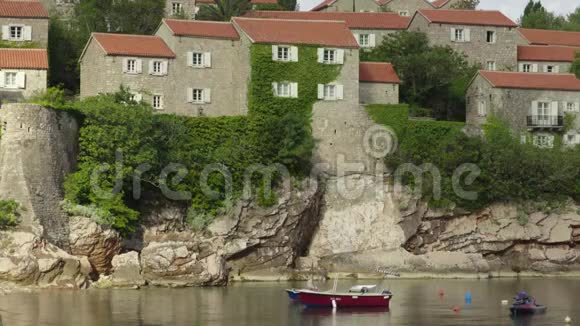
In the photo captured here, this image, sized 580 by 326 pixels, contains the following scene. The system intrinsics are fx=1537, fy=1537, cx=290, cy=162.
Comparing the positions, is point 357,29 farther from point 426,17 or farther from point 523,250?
point 523,250

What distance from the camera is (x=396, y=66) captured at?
93.8 meters

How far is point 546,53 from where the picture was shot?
102750 millimetres

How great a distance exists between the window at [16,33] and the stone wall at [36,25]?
296 millimetres

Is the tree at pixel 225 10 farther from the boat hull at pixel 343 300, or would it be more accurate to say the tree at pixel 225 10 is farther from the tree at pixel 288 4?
the boat hull at pixel 343 300

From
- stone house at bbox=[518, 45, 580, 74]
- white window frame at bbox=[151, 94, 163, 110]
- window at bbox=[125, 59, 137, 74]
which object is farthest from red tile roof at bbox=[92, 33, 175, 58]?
stone house at bbox=[518, 45, 580, 74]

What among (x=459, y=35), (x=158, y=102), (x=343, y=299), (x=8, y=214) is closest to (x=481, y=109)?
(x=459, y=35)

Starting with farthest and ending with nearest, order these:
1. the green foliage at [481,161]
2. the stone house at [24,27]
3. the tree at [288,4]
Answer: the tree at [288,4] < the stone house at [24,27] < the green foliage at [481,161]

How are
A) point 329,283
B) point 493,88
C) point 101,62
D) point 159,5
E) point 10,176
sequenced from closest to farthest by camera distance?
point 10,176
point 329,283
point 101,62
point 493,88
point 159,5

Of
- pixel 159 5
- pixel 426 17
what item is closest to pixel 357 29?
pixel 426 17

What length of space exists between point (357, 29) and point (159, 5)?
1305 cm

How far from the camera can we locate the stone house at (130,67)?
8369 centimetres

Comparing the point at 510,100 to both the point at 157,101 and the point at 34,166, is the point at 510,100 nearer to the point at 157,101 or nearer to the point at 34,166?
the point at 157,101

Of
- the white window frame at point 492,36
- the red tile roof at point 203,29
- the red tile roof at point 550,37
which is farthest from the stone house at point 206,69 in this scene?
the red tile roof at point 550,37

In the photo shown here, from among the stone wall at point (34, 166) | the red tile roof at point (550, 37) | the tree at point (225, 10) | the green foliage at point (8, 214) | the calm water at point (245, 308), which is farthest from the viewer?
the red tile roof at point (550, 37)
